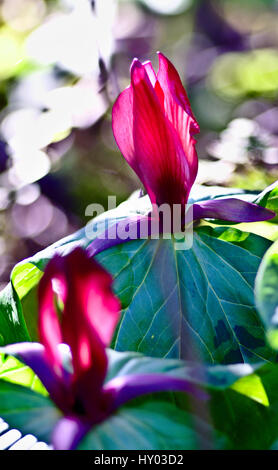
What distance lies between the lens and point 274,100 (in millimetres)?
1560

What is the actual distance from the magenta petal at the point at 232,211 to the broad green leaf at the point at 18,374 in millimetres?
212

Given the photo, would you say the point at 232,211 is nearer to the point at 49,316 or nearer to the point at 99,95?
the point at 49,316

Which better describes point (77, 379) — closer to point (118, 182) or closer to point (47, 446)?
point (47, 446)

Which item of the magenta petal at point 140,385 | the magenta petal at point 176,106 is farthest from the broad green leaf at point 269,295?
the magenta petal at point 176,106

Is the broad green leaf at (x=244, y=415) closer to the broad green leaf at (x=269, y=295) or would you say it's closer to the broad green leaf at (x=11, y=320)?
the broad green leaf at (x=269, y=295)

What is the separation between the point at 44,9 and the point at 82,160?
40 centimetres

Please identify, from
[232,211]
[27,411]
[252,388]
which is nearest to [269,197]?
[232,211]

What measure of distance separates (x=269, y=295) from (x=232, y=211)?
18 cm

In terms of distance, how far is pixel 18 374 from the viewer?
573mm

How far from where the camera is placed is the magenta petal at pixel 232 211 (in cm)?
54

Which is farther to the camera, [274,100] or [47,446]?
[274,100]

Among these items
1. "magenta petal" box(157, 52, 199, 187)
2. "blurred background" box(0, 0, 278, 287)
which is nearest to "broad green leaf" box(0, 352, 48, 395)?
"magenta petal" box(157, 52, 199, 187)

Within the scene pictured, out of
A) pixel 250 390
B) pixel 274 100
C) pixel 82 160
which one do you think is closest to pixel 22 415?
pixel 250 390

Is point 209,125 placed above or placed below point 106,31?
below
